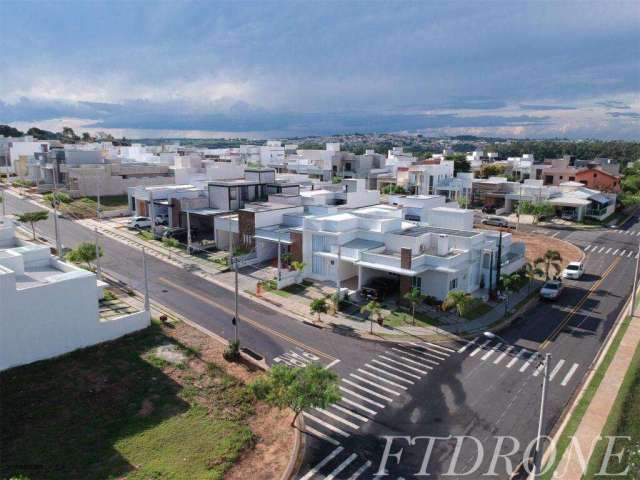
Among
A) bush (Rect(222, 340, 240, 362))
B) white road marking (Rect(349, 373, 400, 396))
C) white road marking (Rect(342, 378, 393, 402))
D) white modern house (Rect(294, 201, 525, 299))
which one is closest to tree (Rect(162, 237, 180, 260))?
white modern house (Rect(294, 201, 525, 299))

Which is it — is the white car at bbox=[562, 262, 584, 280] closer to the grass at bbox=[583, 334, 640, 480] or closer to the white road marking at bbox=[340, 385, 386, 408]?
the grass at bbox=[583, 334, 640, 480]

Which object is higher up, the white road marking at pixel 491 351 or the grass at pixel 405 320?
the grass at pixel 405 320

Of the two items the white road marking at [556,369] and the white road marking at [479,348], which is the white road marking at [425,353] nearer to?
the white road marking at [479,348]

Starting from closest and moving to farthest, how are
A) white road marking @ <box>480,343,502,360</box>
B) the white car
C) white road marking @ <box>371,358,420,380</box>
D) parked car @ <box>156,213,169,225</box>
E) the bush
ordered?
white road marking @ <box>371,358,420,380</box>, the bush, white road marking @ <box>480,343,502,360</box>, the white car, parked car @ <box>156,213,169,225</box>

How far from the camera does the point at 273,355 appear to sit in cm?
3172

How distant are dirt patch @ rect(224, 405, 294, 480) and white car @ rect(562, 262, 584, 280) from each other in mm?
38103

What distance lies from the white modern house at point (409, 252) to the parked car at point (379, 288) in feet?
2.45

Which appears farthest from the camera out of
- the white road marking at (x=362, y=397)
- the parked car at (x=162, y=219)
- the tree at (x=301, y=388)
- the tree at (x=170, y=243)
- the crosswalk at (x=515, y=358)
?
the parked car at (x=162, y=219)

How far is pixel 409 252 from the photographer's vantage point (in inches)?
1563

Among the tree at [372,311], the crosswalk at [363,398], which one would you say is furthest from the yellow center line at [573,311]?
the tree at [372,311]

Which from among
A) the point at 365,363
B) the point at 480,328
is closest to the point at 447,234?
the point at 480,328

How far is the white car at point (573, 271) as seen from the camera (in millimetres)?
50312

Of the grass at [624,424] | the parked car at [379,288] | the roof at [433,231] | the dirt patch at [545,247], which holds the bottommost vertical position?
the grass at [624,424]

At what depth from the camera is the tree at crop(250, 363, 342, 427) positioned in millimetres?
21891
